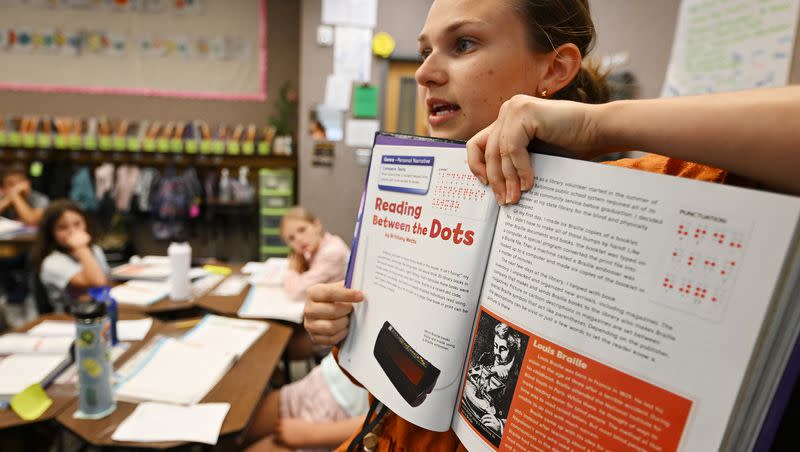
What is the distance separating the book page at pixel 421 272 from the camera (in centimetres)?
52

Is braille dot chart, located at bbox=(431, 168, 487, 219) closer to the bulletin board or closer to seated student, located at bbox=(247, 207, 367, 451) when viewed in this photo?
seated student, located at bbox=(247, 207, 367, 451)

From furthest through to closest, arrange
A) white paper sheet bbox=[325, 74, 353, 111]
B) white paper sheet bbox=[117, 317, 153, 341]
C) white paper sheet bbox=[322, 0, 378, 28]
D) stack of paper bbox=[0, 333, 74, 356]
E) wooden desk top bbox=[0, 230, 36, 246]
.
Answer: white paper sheet bbox=[325, 74, 353, 111] → white paper sheet bbox=[322, 0, 378, 28] → wooden desk top bbox=[0, 230, 36, 246] → white paper sheet bbox=[117, 317, 153, 341] → stack of paper bbox=[0, 333, 74, 356]

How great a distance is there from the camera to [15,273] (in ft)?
11.3

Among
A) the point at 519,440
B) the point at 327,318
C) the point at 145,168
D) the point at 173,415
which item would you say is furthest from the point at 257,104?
the point at 519,440

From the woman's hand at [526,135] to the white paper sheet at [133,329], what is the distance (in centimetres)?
161

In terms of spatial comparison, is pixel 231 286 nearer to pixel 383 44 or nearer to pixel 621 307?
pixel 621 307

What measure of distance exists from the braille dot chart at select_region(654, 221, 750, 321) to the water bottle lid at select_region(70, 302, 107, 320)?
50.2 inches

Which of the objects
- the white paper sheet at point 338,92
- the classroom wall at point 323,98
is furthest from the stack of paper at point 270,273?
the white paper sheet at point 338,92

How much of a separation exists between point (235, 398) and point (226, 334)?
0.45 m

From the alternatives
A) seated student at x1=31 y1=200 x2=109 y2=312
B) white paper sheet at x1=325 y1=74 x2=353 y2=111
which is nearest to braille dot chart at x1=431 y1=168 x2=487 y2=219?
seated student at x1=31 y1=200 x2=109 y2=312

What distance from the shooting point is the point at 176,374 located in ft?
4.25

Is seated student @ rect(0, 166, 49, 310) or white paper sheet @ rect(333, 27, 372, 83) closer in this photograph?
seated student @ rect(0, 166, 49, 310)

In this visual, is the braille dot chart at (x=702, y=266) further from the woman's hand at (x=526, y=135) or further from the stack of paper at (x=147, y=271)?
the stack of paper at (x=147, y=271)

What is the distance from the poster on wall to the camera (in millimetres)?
1434
